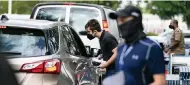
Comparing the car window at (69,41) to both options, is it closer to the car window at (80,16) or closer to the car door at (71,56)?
the car door at (71,56)

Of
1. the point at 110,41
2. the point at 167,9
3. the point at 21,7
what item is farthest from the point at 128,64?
the point at 21,7

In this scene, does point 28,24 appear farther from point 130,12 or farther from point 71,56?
point 130,12

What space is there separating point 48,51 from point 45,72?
0.29m

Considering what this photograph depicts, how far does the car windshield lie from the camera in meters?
7.48

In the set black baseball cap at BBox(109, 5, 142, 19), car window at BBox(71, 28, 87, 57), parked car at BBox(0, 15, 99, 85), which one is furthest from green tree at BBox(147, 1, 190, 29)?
black baseball cap at BBox(109, 5, 142, 19)

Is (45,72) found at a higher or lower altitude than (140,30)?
lower

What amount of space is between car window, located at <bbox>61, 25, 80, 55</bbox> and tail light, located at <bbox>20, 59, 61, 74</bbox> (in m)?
0.88

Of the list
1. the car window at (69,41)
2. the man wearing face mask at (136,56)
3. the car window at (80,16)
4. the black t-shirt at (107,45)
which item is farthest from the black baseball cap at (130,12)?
the car window at (80,16)

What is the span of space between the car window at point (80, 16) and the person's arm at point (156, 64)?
9.86m

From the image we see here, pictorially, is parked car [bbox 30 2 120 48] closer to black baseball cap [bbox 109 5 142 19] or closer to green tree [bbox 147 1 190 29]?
black baseball cap [bbox 109 5 142 19]

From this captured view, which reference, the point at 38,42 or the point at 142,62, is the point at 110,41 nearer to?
the point at 38,42

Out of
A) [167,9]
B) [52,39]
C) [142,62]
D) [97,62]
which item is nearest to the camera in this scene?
[142,62]

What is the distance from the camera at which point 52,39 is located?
7801mm

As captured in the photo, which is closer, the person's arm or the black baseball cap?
the person's arm
